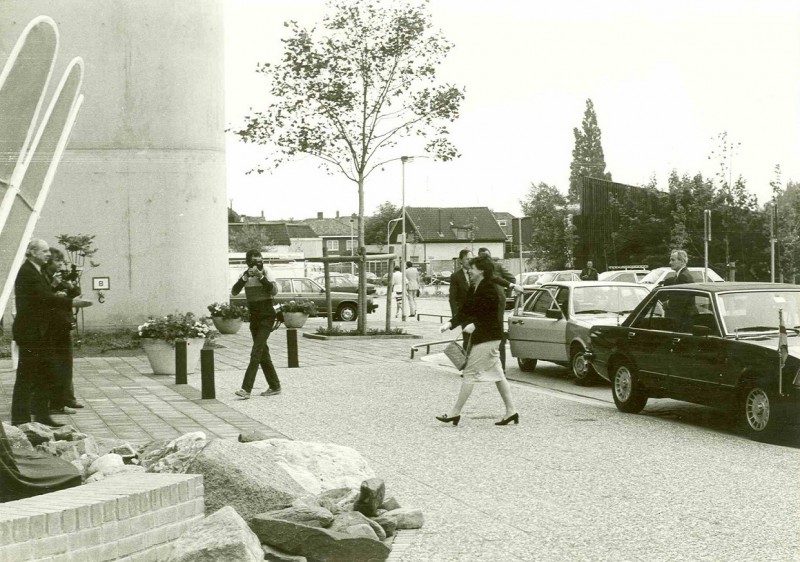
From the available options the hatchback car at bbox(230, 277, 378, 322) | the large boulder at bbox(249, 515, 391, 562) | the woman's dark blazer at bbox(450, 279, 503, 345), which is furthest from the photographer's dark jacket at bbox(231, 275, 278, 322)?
the hatchback car at bbox(230, 277, 378, 322)

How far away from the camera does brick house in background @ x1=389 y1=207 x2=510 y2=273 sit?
397ft

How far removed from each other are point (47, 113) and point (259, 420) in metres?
6.30

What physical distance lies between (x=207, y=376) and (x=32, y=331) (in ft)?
11.4

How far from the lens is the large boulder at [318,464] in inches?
299

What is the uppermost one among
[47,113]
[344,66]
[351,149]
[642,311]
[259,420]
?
[344,66]

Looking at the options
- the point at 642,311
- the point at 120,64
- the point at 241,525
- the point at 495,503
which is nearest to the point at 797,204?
the point at 120,64

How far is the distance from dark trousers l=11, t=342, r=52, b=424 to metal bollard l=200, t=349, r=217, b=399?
2.89m

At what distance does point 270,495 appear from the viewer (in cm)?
678

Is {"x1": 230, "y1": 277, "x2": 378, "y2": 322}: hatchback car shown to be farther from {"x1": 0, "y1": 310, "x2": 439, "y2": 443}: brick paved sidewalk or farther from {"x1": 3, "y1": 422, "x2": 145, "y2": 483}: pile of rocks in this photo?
{"x1": 3, "y1": 422, "x2": 145, "y2": 483}: pile of rocks

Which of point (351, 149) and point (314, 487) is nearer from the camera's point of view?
point (314, 487)

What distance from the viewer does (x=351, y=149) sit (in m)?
27.9

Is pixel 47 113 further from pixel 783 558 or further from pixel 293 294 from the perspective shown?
pixel 293 294

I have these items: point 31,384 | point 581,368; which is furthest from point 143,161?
point 31,384

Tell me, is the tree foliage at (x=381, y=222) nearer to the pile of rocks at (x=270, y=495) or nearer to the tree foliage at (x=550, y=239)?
the tree foliage at (x=550, y=239)
